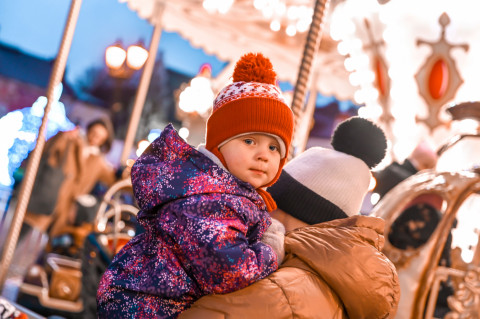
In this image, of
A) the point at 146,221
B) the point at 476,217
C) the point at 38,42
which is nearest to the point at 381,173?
the point at 476,217

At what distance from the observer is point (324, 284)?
125 cm

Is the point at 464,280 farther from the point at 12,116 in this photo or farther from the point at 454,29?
the point at 12,116

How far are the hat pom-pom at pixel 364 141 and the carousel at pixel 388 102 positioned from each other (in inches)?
6.2

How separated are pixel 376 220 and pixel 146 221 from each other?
0.57 meters

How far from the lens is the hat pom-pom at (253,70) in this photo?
146 cm

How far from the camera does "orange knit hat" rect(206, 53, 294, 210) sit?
1.37 m

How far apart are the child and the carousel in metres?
0.52

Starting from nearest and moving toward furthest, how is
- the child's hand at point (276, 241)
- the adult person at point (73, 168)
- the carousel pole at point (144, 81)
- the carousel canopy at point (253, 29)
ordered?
the child's hand at point (276, 241), the carousel canopy at point (253, 29), the adult person at point (73, 168), the carousel pole at point (144, 81)

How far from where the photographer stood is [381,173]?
2736 mm

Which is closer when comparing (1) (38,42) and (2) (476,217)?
(2) (476,217)

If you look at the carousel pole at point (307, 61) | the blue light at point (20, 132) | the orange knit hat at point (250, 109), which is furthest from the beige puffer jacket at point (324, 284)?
the blue light at point (20, 132)

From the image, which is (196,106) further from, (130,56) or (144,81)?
(130,56)

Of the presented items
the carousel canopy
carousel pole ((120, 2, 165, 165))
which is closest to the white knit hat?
the carousel canopy

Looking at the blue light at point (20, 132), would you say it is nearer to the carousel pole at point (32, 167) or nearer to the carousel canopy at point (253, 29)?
the carousel canopy at point (253, 29)
